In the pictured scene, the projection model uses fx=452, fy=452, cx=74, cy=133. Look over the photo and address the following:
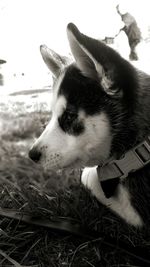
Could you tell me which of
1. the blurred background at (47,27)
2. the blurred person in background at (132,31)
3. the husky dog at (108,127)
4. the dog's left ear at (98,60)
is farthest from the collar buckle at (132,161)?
the blurred person in background at (132,31)

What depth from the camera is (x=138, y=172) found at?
41.9 inches

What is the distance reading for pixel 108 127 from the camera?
3.45 feet

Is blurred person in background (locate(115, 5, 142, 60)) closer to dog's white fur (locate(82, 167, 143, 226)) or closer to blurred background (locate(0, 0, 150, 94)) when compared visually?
blurred background (locate(0, 0, 150, 94))

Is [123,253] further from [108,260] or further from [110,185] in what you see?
[110,185]

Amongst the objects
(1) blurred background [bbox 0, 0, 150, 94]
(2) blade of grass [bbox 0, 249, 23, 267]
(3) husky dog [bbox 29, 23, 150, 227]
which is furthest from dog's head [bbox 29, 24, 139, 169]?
(1) blurred background [bbox 0, 0, 150, 94]

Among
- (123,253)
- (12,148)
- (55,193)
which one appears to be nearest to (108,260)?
(123,253)

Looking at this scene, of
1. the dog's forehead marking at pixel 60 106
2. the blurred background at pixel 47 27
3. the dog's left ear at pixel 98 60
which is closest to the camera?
the dog's left ear at pixel 98 60

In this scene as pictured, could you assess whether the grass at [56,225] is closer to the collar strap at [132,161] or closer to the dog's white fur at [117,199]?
the dog's white fur at [117,199]

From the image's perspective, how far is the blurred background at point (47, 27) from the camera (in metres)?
1.57

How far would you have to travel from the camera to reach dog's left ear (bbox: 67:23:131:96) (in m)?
0.97

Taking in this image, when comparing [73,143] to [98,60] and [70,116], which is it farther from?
[98,60]

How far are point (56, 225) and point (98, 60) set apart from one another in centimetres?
44

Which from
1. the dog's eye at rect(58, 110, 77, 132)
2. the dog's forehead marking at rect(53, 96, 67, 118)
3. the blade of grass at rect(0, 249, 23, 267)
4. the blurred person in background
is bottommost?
the blade of grass at rect(0, 249, 23, 267)

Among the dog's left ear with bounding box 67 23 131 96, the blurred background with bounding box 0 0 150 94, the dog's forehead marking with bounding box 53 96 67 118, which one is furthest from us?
the blurred background with bounding box 0 0 150 94
